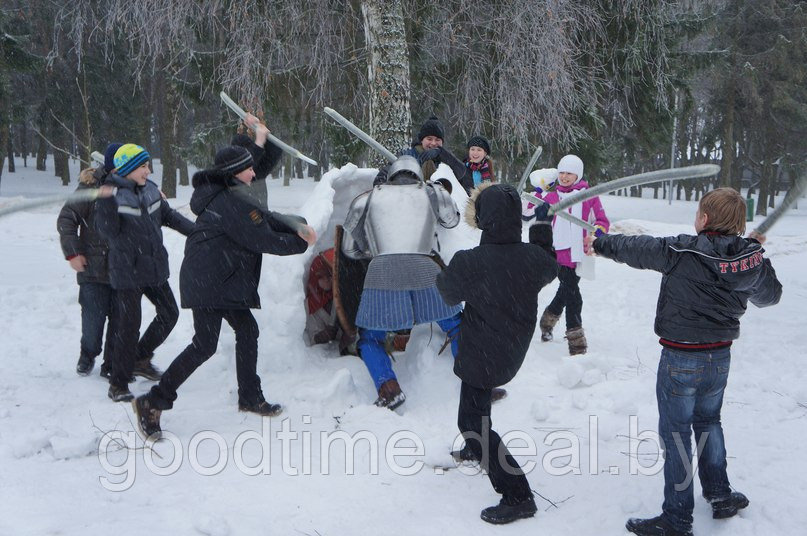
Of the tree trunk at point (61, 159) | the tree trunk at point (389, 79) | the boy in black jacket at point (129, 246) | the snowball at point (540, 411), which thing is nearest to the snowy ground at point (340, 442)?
the snowball at point (540, 411)

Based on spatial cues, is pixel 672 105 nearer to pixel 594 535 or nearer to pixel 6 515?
pixel 594 535

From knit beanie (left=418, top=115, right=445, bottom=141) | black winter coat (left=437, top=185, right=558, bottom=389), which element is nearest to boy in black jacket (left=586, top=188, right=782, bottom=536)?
black winter coat (left=437, top=185, right=558, bottom=389)

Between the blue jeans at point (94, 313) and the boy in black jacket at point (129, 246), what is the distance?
0.49m

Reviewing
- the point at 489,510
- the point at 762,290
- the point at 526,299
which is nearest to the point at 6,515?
the point at 489,510

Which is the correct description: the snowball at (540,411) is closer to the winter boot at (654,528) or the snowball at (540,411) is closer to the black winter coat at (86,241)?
the winter boot at (654,528)

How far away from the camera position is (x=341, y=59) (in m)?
7.93

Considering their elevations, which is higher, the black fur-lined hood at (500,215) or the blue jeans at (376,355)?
the black fur-lined hood at (500,215)

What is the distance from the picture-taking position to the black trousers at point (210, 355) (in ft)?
11.4

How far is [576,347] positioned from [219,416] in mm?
2874

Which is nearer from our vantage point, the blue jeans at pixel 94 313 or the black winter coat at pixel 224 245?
the black winter coat at pixel 224 245

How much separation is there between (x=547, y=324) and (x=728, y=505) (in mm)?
2852

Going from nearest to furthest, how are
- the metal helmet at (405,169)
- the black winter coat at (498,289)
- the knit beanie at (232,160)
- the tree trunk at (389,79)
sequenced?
the black winter coat at (498,289) → the knit beanie at (232,160) → the metal helmet at (405,169) → the tree trunk at (389,79)

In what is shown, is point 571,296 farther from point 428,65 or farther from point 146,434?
point 428,65

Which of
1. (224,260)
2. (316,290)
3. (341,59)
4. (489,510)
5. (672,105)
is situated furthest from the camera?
(672,105)
